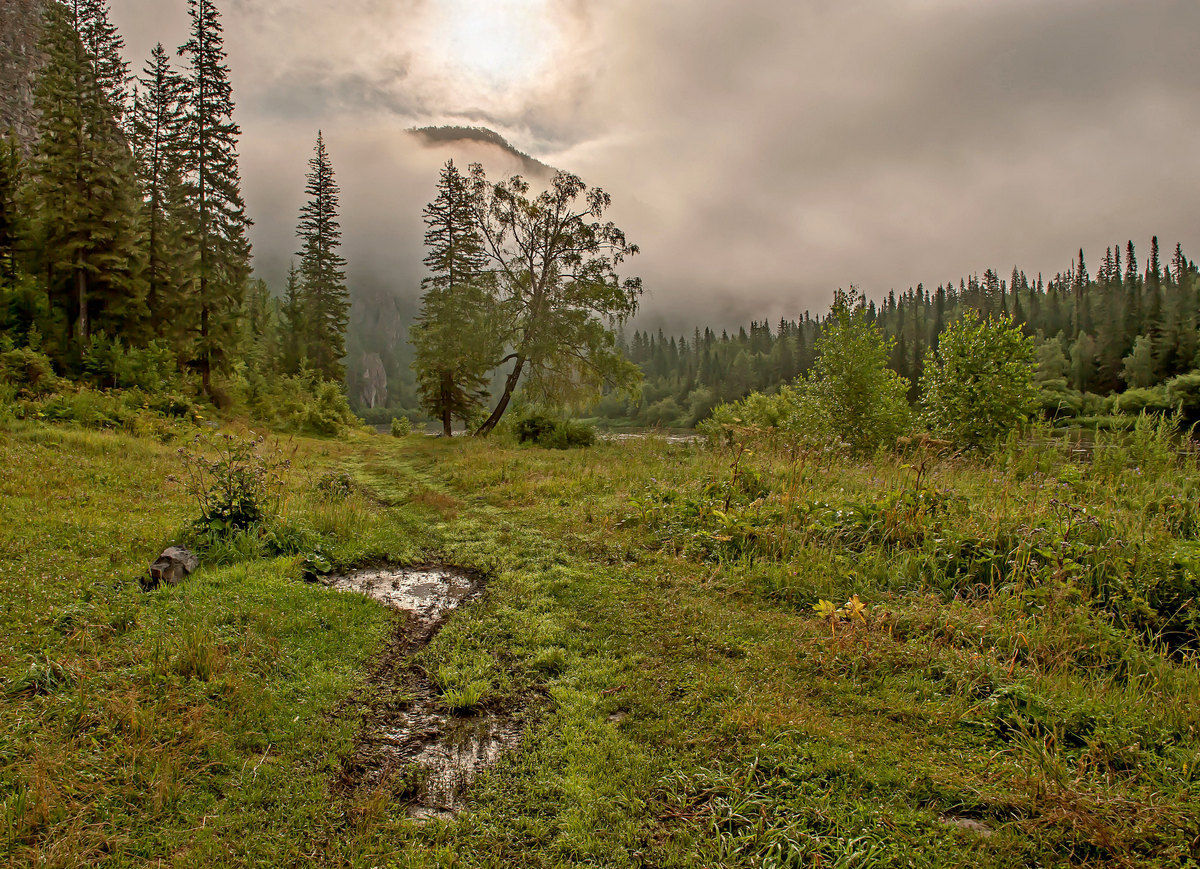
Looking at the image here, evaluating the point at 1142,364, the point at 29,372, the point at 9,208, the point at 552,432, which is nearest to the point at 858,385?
the point at 552,432

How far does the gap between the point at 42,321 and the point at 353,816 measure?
92.1ft

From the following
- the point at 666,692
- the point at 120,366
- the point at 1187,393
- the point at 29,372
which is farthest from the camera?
the point at 1187,393

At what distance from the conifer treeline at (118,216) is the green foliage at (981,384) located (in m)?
28.8

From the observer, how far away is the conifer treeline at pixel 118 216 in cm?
1986

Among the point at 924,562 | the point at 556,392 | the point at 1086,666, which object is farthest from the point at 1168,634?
the point at 556,392

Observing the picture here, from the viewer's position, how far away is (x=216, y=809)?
2801 millimetres

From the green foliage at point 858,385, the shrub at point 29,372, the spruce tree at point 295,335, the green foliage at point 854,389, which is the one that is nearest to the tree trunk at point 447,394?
the spruce tree at point 295,335

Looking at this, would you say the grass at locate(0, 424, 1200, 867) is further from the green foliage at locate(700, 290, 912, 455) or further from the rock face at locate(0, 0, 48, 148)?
the rock face at locate(0, 0, 48, 148)

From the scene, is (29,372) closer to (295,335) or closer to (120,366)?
(120,366)

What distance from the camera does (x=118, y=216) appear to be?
67.9 feet

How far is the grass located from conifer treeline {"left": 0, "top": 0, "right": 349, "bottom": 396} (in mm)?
20000

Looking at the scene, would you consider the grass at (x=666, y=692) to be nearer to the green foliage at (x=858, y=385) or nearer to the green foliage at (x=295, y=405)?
the green foliage at (x=858, y=385)

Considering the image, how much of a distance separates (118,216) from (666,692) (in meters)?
28.1

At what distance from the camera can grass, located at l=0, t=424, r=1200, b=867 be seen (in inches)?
104
